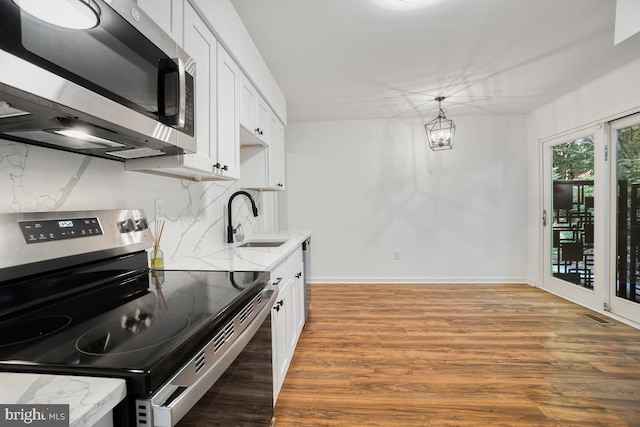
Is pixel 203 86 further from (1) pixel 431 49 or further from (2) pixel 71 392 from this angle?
(1) pixel 431 49

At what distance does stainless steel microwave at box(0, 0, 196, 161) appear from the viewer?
621mm

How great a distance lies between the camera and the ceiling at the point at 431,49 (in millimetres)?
1931

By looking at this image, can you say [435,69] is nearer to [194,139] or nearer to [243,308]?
[194,139]

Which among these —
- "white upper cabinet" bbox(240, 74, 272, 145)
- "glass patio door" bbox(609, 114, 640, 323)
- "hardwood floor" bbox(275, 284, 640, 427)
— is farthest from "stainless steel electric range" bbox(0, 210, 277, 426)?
"glass patio door" bbox(609, 114, 640, 323)

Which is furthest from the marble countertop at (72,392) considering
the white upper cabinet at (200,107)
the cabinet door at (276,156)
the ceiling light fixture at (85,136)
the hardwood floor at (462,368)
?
the cabinet door at (276,156)

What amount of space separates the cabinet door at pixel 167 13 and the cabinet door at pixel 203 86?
1.9 inches

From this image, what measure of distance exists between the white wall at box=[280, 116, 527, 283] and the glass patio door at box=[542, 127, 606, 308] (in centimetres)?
38

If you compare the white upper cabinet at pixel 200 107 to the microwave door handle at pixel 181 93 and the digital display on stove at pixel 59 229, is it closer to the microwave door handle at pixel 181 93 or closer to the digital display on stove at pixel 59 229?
the microwave door handle at pixel 181 93

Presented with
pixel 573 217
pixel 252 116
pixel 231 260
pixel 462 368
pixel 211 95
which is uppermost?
pixel 252 116

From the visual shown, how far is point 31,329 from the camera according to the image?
74cm

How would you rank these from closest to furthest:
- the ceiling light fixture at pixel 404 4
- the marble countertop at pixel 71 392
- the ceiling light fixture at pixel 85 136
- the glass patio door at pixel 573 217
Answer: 1. the marble countertop at pixel 71 392
2. the ceiling light fixture at pixel 85 136
3. the ceiling light fixture at pixel 404 4
4. the glass patio door at pixel 573 217

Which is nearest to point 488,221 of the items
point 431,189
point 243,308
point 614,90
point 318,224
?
point 431,189

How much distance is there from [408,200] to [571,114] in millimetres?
2065

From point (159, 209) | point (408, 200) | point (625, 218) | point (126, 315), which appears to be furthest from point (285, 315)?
point (625, 218)
